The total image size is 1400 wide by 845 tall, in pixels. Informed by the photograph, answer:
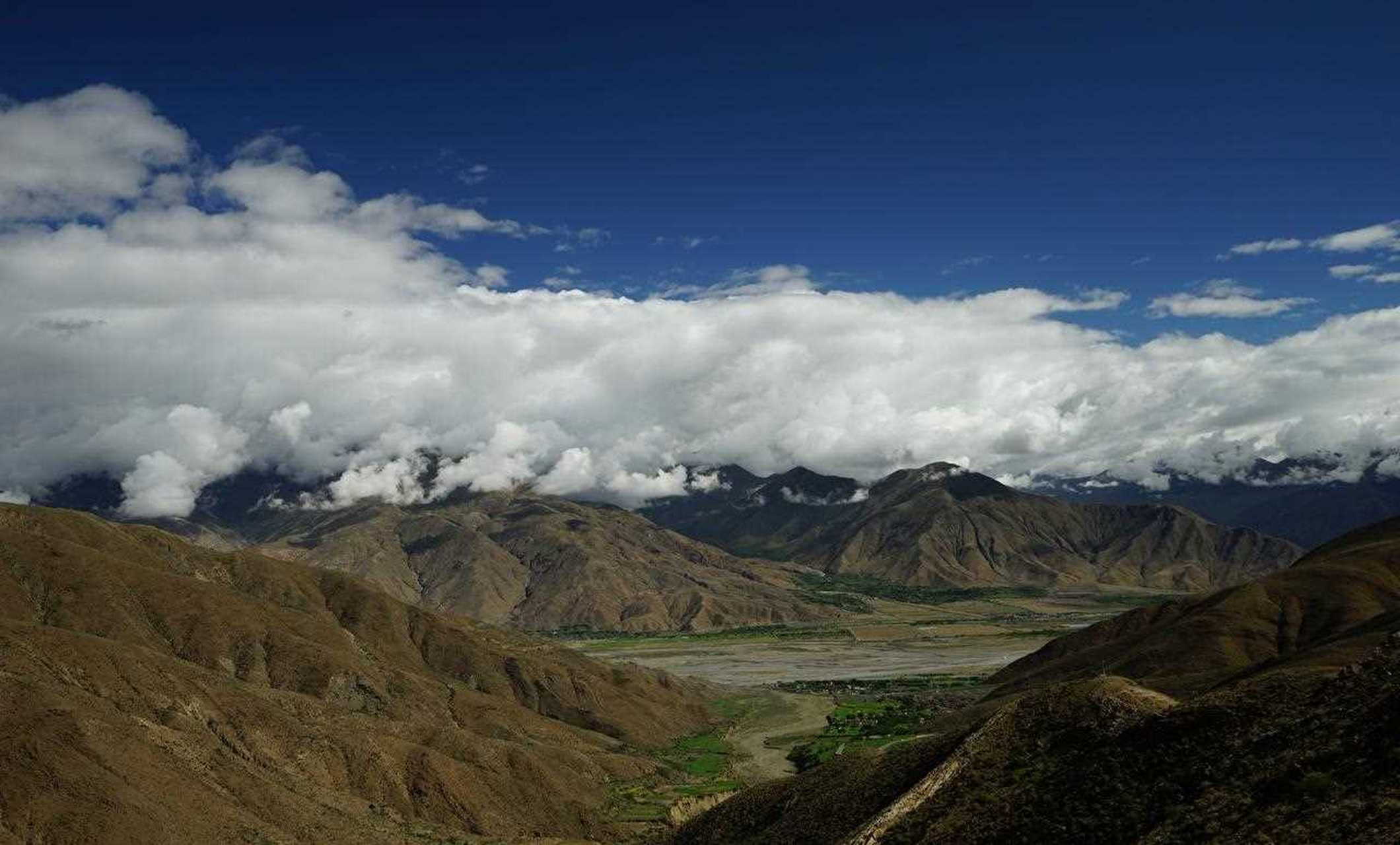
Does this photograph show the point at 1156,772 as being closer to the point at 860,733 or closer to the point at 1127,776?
the point at 1127,776

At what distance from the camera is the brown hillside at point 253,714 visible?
79.5 m

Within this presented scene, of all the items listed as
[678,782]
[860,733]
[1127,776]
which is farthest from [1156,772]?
[860,733]

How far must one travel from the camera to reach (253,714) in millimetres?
106688

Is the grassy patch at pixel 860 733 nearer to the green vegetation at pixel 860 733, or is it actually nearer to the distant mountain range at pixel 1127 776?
the green vegetation at pixel 860 733

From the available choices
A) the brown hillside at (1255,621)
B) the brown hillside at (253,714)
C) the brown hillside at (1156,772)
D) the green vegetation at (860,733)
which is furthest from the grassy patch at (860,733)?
the brown hillside at (1156,772)

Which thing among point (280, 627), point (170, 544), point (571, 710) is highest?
point (170, 544)

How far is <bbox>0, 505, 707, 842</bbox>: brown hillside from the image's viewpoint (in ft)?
261

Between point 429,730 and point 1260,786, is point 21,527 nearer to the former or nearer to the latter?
point 429,730

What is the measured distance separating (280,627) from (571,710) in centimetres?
5882

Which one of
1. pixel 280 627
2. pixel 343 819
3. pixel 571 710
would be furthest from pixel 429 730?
pixel 571 710

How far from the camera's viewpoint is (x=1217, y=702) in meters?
44.1

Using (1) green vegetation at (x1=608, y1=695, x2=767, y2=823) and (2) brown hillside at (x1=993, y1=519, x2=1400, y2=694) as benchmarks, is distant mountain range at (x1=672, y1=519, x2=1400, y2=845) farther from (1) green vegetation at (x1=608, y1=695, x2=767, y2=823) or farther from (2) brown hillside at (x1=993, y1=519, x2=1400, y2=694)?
(2) brown hillside at (x1=993, y1=519, x2=1400, y2=694)

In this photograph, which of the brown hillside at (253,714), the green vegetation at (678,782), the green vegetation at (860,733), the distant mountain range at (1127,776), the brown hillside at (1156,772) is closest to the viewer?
the brown hillside at (1156,772)

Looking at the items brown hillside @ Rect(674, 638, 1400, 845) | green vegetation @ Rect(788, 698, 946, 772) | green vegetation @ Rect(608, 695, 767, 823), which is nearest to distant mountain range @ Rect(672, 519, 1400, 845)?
brown hillside @ Rect(674, 638, 1400, 845)
